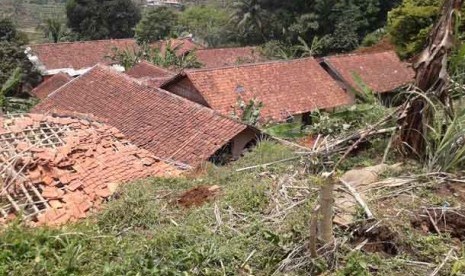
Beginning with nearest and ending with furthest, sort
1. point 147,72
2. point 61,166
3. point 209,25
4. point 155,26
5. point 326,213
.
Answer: point 326,213 < point 61,166 < point 147,72 < point 155,26 < point 209,25

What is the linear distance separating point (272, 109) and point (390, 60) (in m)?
8.43

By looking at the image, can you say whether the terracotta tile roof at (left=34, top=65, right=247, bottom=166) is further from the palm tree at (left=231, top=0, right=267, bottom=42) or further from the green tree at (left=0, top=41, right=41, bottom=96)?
the palm tree at (left=231, top=0, right=267, bottom=42)

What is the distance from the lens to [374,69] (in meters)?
20.6

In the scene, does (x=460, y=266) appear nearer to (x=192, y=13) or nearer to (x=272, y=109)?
(x=272, y=109)

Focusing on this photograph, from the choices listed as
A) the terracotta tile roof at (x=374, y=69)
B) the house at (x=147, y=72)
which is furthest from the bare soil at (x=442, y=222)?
the house at (x=147, y=72)

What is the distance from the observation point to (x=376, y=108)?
705 centimetres

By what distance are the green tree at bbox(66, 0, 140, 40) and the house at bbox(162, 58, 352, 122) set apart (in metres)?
20.1

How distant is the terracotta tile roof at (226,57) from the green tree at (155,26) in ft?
23.2

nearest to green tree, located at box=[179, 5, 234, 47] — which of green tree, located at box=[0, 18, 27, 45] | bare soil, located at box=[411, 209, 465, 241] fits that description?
green tree, located at box=[0, 18, 27, 45]

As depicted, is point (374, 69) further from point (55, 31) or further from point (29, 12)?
point (29, 12)

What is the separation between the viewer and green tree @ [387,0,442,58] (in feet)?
59.6

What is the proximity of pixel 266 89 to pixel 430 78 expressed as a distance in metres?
11.4

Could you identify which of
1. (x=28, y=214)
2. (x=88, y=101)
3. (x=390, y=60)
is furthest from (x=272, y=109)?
(x=28, y=214)

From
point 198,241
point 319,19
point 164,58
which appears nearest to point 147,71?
point 164,58
